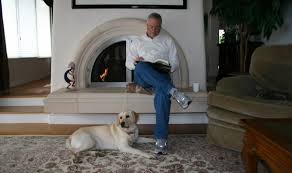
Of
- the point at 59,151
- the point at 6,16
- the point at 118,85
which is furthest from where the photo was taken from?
the point at 6,16

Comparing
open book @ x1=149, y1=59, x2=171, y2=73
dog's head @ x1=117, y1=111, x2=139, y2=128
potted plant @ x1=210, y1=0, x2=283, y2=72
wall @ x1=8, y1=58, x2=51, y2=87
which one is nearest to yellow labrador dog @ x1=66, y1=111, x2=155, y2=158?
dog's head @ x1=117, y1=111, x2=139, y2=128

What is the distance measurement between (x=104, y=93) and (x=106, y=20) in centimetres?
93

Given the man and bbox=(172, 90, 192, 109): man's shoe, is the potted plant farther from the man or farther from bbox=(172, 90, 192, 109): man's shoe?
bbox=(172, 90, 192, 109): man's shoe

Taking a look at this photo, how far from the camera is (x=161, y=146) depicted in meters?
2.40

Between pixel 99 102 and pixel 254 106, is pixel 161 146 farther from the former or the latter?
pixel 99 102

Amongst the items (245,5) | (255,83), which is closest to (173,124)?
(255,83)

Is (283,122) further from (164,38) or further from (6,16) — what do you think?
(6,16)

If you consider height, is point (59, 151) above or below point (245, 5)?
below

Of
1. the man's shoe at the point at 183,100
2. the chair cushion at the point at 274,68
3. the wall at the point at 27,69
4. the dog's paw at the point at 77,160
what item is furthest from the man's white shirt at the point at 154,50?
the wall at the point at 27,69

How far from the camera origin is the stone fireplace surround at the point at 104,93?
3.10 m

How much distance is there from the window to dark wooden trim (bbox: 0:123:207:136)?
2.16m

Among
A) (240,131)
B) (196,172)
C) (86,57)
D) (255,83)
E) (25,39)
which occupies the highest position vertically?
(25,39)

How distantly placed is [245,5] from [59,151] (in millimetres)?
2842

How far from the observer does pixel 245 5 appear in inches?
144
